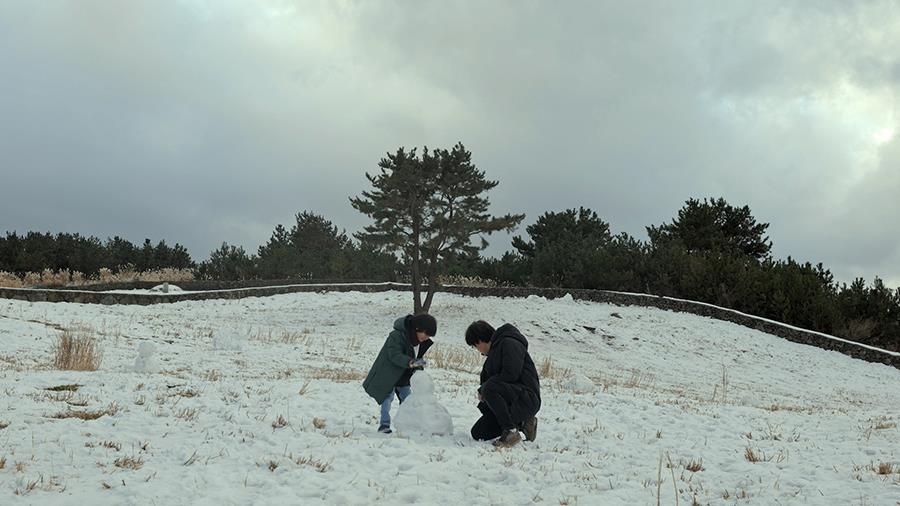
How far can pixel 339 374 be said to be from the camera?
42.5 feet

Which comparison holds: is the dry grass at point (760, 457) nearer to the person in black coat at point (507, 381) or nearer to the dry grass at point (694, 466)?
the dry grass at point (694, 466)

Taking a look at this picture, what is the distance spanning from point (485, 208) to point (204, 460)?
25359mm

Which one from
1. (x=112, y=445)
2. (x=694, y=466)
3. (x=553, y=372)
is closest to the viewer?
(x=112, y=445)

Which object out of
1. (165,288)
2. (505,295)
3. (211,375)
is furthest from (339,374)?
(165,288)

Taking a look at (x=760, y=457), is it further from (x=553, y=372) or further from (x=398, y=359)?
(x=553, y=372)

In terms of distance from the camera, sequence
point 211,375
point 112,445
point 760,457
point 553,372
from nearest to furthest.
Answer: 1. point 112,445
2. point 760,457
3. point 211,375
4. point 553,372

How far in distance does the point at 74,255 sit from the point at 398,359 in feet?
141

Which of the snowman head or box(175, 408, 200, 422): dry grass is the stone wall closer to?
box(175, 408, 200, 422): dry grass

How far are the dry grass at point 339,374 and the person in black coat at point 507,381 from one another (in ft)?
15.5

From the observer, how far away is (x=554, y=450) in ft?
25.2

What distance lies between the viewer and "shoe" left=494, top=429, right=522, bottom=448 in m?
7.55

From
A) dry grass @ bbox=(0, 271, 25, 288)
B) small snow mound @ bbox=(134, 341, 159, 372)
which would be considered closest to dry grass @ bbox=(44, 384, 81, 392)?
small snow mound @ bbox=(134, 341, 159, 372)

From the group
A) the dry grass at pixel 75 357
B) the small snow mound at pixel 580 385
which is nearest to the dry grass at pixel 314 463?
the dry grass at pixel 75 357

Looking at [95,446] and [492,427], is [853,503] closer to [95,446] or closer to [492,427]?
[492,427]
